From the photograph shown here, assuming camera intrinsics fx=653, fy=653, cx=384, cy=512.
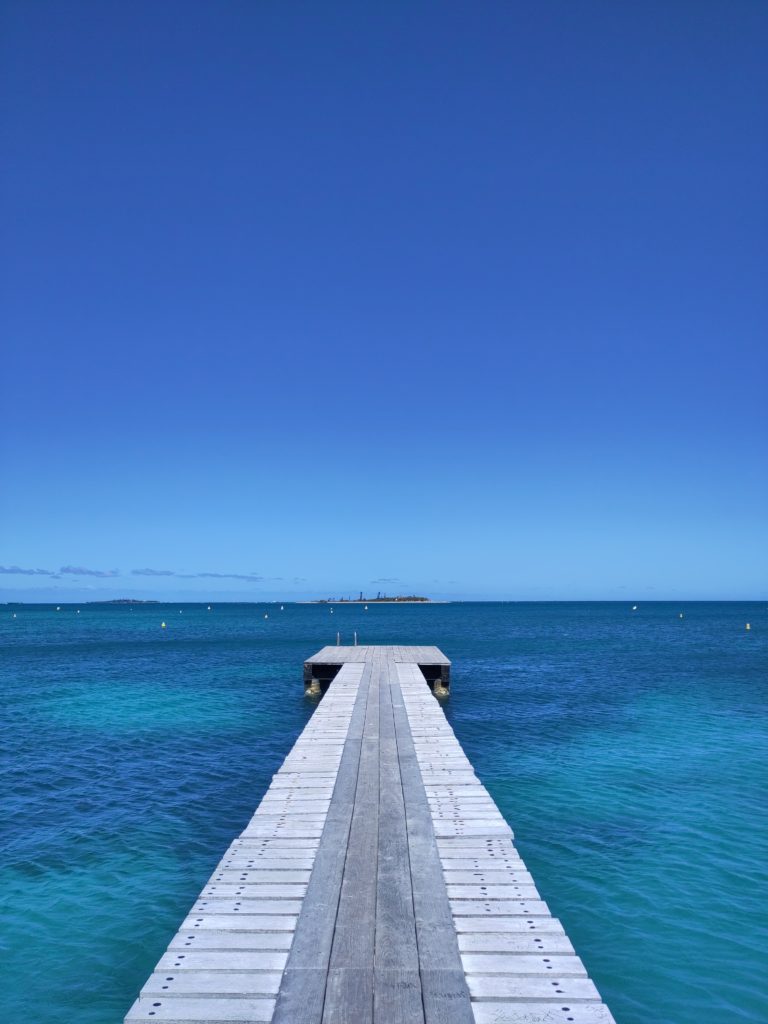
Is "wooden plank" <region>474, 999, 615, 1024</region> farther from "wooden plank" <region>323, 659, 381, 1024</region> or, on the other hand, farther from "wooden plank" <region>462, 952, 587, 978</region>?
"wooden plank" <region>323, 659, 381, 1024</region>

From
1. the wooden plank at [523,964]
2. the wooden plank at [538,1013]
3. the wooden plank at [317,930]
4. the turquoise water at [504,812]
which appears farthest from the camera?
the turquoise water at [504,812]

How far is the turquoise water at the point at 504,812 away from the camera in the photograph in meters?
8.62

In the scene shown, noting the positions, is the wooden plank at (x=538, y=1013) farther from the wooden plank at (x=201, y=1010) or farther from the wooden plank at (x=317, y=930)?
the wooden plank at (x=201, y=1010)

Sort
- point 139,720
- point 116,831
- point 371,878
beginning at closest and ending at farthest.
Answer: point 371,878
point 116,831
point 139,720

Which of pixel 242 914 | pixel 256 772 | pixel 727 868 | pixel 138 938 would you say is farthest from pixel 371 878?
pixel 256 772

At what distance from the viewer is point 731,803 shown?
48.7 feet

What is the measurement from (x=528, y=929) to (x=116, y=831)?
10001 mm

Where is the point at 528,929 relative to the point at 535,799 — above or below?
above

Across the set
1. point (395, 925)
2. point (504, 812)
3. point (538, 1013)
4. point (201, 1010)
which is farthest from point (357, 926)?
point (504, 812)

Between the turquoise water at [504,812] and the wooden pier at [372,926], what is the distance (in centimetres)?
233

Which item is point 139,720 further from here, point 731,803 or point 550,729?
point 731,803

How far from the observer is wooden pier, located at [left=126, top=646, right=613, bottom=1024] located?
5172 mm

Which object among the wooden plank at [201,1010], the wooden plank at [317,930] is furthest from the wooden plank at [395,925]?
the wooden plank at [201,1010]

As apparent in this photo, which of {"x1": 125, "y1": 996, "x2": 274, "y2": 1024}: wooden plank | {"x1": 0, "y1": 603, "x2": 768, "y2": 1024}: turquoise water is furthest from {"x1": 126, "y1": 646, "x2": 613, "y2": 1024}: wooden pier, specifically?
{"x1": 0, "y1": 603, "x2": 768, "y2": 1024}: turquoise water
